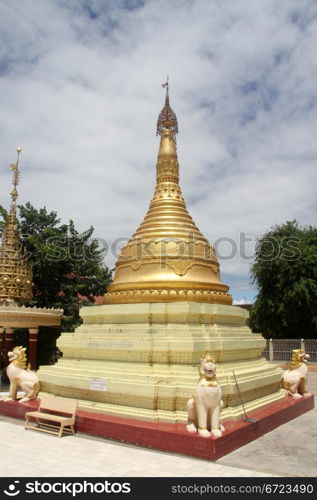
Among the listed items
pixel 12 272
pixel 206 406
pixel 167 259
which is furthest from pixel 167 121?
pixel 206 406

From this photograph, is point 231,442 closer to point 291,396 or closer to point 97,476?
point 97,476

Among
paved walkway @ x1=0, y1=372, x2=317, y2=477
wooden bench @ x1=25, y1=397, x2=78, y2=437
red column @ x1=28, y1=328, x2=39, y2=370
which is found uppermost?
red column @ x1=28, y1=328, x2=39, y2=370

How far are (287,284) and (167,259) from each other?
19168 millimetres

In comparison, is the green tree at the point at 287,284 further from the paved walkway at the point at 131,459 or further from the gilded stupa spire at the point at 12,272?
the paved walkway at the point at 131,459

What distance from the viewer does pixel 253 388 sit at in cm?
1065

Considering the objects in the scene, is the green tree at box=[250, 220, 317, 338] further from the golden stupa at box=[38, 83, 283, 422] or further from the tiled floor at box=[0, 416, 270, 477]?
the tiled floor at box=[0, 416, 270, 477]

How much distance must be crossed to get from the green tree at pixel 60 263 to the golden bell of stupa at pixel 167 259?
7.99m

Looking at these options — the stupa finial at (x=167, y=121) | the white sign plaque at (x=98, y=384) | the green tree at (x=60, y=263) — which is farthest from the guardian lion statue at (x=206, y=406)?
the green tree at (x=60, y=263)

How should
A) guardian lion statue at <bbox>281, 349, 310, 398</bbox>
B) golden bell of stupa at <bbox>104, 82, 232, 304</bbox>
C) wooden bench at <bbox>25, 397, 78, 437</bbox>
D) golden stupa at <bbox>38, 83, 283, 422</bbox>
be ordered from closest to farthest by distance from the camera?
wooden bench at <bbox>25, 397, 78, 437</bbox> → golden stupa at <bbox>38, 83, 283, 422</bbox> → golden bell of stupa at <bbox>104, 82, 232, 304</bbox> → guardian lion statue at <bbox>281, 349, 310, 398</bbox>

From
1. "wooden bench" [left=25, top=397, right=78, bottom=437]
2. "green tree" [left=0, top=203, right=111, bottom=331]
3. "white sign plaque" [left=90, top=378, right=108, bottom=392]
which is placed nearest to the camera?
"wooden bench" [left=25, top=397, right=78, bottom=437]

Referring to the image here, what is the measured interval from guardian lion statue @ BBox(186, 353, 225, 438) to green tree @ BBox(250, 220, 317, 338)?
21489 millimetres

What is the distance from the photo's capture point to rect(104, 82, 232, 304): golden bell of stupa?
12070 mm

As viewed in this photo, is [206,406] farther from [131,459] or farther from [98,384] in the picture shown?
[98,384]

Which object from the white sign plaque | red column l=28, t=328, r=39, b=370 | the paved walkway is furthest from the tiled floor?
red column l=28, t=328, r=39, b=370
